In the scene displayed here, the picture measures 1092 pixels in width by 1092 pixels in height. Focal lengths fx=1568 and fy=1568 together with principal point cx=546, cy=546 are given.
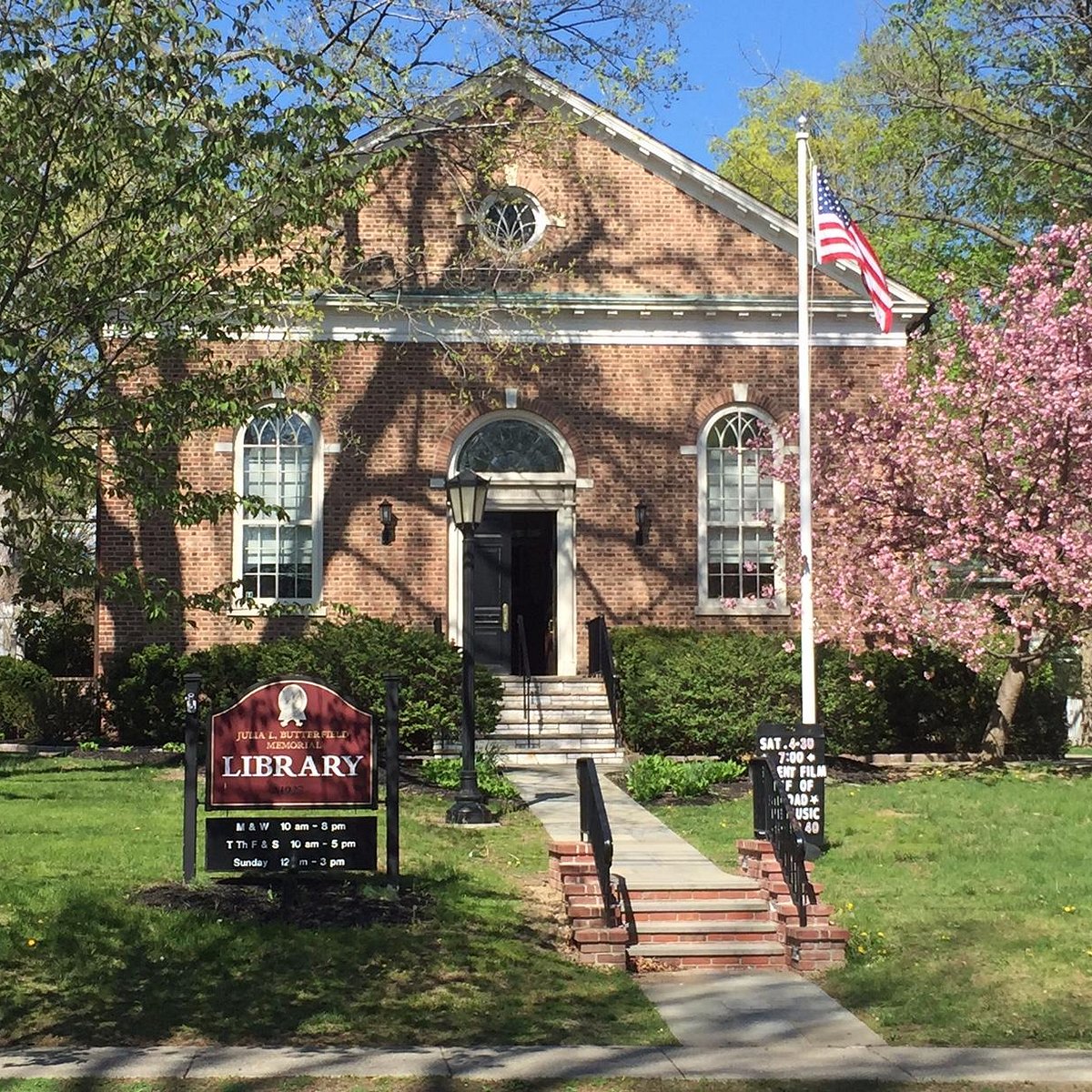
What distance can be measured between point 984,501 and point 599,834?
9857 mm

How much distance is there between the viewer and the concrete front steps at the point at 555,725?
20203 mm

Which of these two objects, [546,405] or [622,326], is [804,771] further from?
[622,326]

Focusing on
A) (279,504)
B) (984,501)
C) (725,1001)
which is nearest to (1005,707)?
(984,501)

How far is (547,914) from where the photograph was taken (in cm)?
1177

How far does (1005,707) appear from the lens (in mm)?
20625

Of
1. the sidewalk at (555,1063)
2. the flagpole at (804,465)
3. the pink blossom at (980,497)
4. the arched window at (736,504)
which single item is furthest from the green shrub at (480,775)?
the sidewalk at (555,1063)

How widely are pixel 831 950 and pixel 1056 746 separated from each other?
41.2 feet

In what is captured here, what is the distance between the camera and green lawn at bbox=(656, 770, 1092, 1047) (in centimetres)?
946

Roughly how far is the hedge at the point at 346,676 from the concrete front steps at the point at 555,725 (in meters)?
0.63

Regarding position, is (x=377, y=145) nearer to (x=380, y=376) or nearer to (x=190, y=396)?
(x=380, y=376)

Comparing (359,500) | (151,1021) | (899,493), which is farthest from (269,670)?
(151,1021)

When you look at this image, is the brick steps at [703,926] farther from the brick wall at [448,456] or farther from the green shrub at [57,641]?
the green shrub at [57,641]

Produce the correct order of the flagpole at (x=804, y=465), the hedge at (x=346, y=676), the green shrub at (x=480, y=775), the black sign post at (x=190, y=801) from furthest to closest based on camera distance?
the hedge at (x=346, y=676), the green shrub at (x=480, y=775), the flagpole at (x=804, y=465), the black sign post at (x=190, y=801)

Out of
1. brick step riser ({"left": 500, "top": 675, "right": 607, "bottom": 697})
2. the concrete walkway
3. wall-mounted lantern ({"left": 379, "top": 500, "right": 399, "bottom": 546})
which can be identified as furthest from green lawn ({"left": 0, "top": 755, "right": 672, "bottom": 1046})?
wall-mounted lantern ({"left": 379, "top": 500, "right": 399, "bottom": 546})
